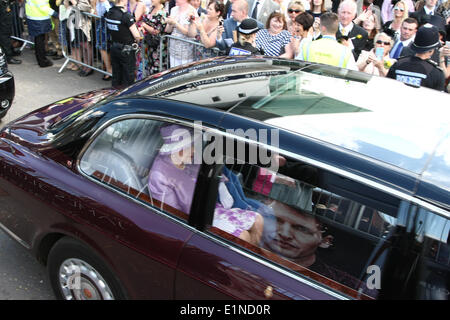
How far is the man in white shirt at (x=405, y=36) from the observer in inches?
239

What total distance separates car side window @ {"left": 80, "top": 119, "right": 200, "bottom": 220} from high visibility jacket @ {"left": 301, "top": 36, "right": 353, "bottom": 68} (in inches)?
115

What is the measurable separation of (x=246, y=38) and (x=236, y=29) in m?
0.81

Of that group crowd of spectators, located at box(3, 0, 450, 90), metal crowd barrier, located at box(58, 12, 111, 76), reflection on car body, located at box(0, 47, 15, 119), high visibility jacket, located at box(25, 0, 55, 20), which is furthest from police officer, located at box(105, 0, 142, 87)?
high visibility jacket, located at box(25, 0, 55, 20)

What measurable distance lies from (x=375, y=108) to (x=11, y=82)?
4918 millimetres

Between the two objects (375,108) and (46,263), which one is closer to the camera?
(375,108)

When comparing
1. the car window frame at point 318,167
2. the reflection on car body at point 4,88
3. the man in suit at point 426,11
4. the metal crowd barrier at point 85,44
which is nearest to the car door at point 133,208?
the car window frame at point 318,167

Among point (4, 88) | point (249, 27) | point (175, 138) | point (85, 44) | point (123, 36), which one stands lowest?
point (4, 88)

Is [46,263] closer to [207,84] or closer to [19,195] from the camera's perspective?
[19,195]

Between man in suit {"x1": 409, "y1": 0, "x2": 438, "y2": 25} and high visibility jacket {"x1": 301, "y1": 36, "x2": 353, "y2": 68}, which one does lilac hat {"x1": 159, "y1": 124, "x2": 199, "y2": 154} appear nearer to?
high visibility jacket {"x1": 301, "y1": 36, "x2": 353, "y2": 68}

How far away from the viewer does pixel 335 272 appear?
7.08 feet

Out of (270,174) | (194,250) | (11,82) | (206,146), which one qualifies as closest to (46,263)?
(194,250)

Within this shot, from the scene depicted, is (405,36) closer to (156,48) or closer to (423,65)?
(423,65)

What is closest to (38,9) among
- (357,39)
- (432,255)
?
(357,39)

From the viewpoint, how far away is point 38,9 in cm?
849
